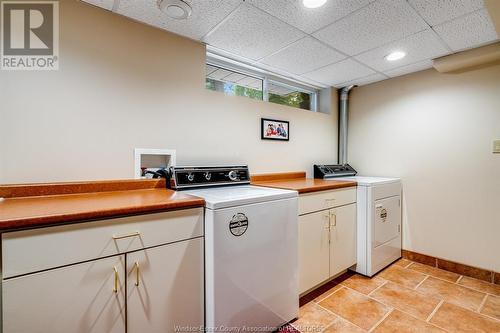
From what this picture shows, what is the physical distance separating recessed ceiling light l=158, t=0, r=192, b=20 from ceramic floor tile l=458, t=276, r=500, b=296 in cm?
318

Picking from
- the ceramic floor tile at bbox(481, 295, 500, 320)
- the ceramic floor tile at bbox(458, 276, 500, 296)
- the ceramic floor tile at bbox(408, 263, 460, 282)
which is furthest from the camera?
the ceramic floor tile at bbox(408, 263, 460, 282)

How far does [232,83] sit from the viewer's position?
8.02ft

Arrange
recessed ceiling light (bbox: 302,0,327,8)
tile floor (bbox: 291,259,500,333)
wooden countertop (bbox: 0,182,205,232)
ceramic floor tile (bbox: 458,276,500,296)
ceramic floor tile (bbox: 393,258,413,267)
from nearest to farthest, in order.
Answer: wooden countertop (bbox: 0,182,205,232)
recessed ceiling light (bbox: 302,0,327,8)
tile floor (bbox: 291,259,500,333)
ceramic floor tile (bbox: 458,276,500,296)
ceramic floor tile (bbox: 393,258,413,267)

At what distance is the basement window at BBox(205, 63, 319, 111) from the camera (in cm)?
231

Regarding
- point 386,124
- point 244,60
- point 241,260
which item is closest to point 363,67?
point 386,124

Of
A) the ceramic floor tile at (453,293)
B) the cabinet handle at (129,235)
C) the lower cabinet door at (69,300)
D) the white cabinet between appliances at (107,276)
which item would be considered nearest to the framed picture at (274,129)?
the white cabinet between appliances at (107,276)

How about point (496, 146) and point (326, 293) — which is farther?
point (496, 146)

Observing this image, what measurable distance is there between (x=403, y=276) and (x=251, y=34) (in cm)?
259

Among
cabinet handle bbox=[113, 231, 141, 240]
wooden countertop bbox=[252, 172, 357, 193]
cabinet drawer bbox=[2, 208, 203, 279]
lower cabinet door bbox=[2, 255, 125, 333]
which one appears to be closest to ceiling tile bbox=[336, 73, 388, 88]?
wooden countertop bbox=[252, 172, 357, 193]

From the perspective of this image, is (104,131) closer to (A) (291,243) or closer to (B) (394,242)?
(A) (291,243)

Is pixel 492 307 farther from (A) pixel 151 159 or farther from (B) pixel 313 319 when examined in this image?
(A) pixel 151 159

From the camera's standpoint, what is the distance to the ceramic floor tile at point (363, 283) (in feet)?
6.79

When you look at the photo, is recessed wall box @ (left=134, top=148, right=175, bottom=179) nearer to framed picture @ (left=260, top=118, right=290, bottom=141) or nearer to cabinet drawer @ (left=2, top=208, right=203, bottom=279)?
cabinet drawer @ (left=2, top=208, right=203, bottom=279)

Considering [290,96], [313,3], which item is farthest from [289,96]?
[313,3]
